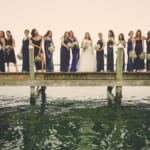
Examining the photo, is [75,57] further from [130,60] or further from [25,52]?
[130,60]

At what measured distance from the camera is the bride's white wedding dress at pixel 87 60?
17.3 meters

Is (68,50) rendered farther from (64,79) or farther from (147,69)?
(147,69)

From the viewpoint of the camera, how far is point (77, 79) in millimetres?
16672

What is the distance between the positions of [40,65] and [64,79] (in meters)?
1.48

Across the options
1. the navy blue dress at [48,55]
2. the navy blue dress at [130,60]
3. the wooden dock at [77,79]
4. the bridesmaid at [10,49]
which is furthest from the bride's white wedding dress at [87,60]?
the bridesmaid at [10,49]

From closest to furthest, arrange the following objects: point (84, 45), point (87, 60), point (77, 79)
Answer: point (77, 79), point (84, 45), point (87, 60)

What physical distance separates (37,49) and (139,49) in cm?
452

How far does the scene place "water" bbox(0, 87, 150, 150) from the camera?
11.1 meters

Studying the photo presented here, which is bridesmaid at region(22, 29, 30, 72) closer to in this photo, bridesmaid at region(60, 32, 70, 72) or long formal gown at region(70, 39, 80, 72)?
bridesmaid at region(60, 32, 70, 72)

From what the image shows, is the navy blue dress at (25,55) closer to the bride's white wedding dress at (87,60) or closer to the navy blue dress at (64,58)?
the navy blue dress at (64,58)

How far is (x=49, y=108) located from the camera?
58.9 feet

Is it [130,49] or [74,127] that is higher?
[130,49]

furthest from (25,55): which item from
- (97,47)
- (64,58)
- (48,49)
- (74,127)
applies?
(74,127)

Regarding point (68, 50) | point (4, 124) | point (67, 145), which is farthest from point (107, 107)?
point (67, 145)
